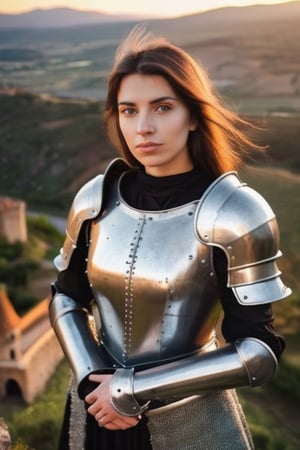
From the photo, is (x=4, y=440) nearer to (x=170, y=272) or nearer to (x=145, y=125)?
(x=170, y=272)

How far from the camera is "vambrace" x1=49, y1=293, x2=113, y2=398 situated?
6.49 feet

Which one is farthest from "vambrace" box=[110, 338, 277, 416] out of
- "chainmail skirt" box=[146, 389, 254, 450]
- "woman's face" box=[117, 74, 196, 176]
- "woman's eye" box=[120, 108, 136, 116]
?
"woman's eye" box=[120, 108, 136, 116]

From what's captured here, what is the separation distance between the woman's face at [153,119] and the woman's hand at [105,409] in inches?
25.1

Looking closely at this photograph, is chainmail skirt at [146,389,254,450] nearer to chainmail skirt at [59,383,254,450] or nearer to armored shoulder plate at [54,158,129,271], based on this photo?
chainmail skirt at [59,383,254,450]

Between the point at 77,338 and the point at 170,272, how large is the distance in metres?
0.41

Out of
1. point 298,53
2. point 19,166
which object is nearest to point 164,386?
point 298,53

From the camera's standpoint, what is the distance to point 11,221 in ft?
64.3

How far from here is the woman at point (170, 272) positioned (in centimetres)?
179

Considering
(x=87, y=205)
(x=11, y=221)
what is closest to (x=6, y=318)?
(x=87, y=205)

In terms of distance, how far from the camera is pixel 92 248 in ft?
6.69

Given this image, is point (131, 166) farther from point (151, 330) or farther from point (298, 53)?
point (298, 53)

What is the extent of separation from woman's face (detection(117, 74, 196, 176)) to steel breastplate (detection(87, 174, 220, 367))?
6.4 inches

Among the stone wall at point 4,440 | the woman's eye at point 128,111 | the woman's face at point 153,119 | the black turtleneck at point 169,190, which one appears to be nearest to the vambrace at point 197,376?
the black turtleneck at point 169,190

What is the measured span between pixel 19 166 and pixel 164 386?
104 ft
